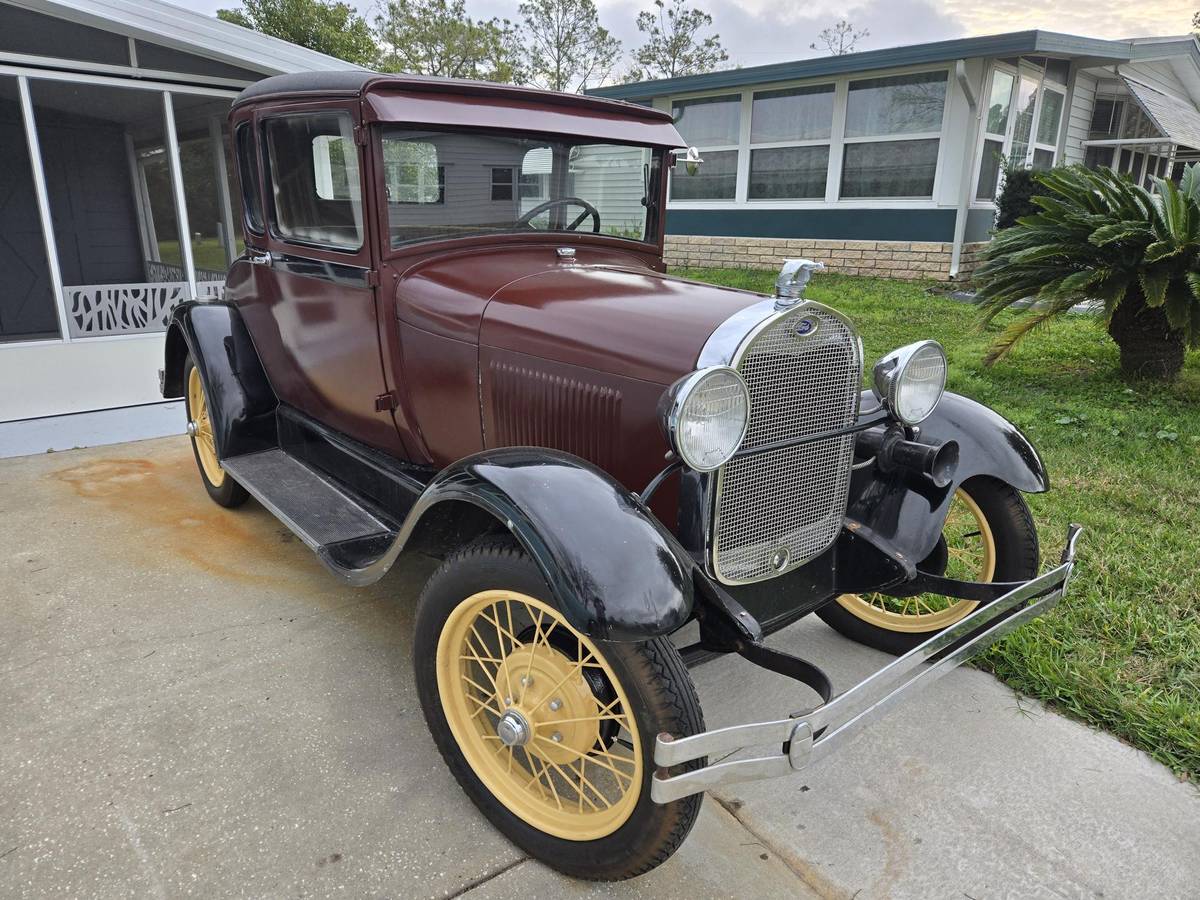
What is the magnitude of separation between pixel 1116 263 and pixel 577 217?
4323mm

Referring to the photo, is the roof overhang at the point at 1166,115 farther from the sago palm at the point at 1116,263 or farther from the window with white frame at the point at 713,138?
the sago palm at the point at 1116,263

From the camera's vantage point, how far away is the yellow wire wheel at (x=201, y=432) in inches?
156

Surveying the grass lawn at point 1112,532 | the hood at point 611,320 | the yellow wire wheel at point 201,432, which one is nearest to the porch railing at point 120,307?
the yellow wire wheel at point 201,432

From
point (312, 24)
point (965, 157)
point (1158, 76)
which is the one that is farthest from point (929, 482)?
point (312, 24)

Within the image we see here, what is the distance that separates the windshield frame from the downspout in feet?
27.4

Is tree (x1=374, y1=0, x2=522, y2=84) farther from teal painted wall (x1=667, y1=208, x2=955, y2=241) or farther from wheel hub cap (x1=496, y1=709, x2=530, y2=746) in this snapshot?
wheel hub cap (x1=496, y1=709, x2=530, y2=746)

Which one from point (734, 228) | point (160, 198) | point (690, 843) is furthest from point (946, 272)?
point (690, 843)

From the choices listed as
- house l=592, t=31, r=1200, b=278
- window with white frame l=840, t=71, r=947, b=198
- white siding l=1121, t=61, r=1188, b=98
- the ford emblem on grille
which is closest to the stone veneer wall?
house l=592, t=31, r=1200, b=278

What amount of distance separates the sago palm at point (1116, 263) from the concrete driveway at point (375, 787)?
12.8ft

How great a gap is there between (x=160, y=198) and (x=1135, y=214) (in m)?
8.46

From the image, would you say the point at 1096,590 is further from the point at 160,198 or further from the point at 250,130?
the point at 160,198

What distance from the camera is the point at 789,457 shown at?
6.93 ft

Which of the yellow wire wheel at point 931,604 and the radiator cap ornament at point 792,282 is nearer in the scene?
the radiator cap ornament at point 792,282

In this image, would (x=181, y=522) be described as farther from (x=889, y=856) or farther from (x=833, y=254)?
(x=833, y=254)
